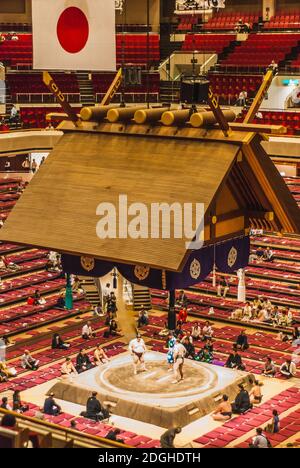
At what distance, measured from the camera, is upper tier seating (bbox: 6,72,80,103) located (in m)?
24.7

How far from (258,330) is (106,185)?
918cm

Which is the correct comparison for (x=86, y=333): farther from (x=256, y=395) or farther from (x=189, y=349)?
(x=256, y=395)

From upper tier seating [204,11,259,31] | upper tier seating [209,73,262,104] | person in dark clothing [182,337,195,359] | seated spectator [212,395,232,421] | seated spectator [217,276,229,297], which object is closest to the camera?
seated spectator [212,395,232,421]

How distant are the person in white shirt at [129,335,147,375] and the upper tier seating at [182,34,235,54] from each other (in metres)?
14.4

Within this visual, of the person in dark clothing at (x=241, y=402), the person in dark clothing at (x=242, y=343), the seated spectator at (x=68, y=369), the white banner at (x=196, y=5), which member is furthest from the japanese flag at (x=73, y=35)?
the white banner at (x=196, y=5)

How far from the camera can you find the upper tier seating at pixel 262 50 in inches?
1015

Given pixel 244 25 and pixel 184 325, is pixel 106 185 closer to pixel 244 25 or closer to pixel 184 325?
pixel 184 325

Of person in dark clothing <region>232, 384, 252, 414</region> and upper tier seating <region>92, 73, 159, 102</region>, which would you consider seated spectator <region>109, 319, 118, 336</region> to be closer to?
person in dark clothing <region>232, 384, 252, 414</region>

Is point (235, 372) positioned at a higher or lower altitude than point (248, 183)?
lower

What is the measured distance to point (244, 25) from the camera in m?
27.3

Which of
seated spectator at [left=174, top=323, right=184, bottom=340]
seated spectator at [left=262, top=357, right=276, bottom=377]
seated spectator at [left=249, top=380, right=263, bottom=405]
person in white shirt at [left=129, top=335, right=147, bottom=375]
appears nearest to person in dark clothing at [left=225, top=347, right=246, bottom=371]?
seated spectator at [left=262, top=357, right=276, bottom=377]

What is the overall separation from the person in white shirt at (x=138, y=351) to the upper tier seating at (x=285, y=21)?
14.6 m

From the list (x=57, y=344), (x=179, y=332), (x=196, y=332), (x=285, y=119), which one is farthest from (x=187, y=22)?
(x=57, y=344)

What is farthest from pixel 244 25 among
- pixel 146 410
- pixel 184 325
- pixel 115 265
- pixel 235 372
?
pixel 115 265
